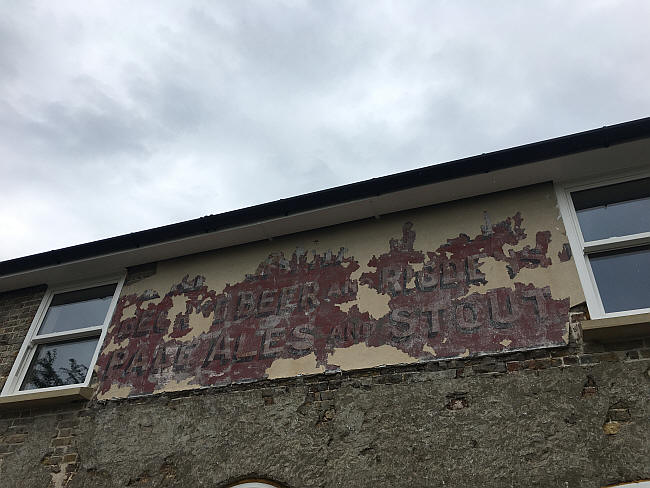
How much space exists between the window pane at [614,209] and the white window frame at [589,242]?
0.07m

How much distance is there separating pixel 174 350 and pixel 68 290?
8.31ft

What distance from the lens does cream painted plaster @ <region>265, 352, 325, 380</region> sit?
17.6 feet

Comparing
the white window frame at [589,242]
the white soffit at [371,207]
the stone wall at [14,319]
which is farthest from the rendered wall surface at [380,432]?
the white soffit at [371,207]

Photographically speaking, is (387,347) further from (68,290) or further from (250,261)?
(68,290)

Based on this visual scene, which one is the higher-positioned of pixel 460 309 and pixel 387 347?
pixel 460 309

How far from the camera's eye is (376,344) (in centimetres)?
527

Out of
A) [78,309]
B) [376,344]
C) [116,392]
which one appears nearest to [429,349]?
[376,344]

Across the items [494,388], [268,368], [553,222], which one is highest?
[553,222]

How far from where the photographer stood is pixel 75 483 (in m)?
5.47

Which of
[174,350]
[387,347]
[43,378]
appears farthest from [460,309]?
[43,378]

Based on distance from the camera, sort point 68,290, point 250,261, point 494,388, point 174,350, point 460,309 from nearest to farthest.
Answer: point 494,388
point 460,309
point 174,350
point 250,261
point 68,290

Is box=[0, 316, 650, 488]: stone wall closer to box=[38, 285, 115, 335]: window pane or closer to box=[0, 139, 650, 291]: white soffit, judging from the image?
box=[38, 285, 115, 335]: window pane

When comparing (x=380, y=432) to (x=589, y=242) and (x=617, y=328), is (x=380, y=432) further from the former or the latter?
(x=589, y=242)

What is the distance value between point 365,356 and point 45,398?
3791mm
